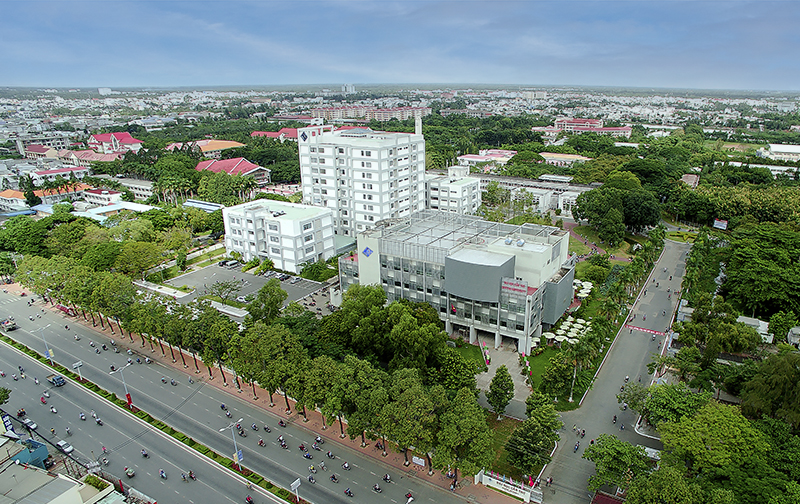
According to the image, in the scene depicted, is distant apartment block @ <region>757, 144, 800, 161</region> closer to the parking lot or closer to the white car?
the parking lot

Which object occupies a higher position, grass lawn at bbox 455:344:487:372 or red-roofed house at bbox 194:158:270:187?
red-roofed house at bbox 194:158:270:187

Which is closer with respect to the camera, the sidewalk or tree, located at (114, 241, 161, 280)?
the sidewalk

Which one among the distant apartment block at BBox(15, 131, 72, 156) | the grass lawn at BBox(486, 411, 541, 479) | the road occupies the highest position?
the distant apartment block at BBox(15, 131, 72, 156)

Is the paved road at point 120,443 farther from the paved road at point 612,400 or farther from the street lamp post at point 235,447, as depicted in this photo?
the paved road at point 612,400

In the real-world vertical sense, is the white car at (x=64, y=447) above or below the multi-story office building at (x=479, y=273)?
below

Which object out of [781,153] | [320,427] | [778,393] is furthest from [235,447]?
[781,153]

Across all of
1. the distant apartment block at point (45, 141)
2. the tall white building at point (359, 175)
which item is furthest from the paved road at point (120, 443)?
the distant apartment block at point (45, 141)

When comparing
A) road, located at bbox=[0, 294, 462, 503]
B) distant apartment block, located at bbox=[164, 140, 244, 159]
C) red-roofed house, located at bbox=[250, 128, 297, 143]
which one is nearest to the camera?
road, located at bbox=[0, 294, 462, 503]

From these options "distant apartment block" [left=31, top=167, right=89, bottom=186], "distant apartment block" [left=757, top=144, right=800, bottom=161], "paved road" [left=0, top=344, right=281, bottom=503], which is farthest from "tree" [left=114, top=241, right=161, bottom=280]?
"distant apartment block" [left=757, top=144, right=800, bottom=161]
